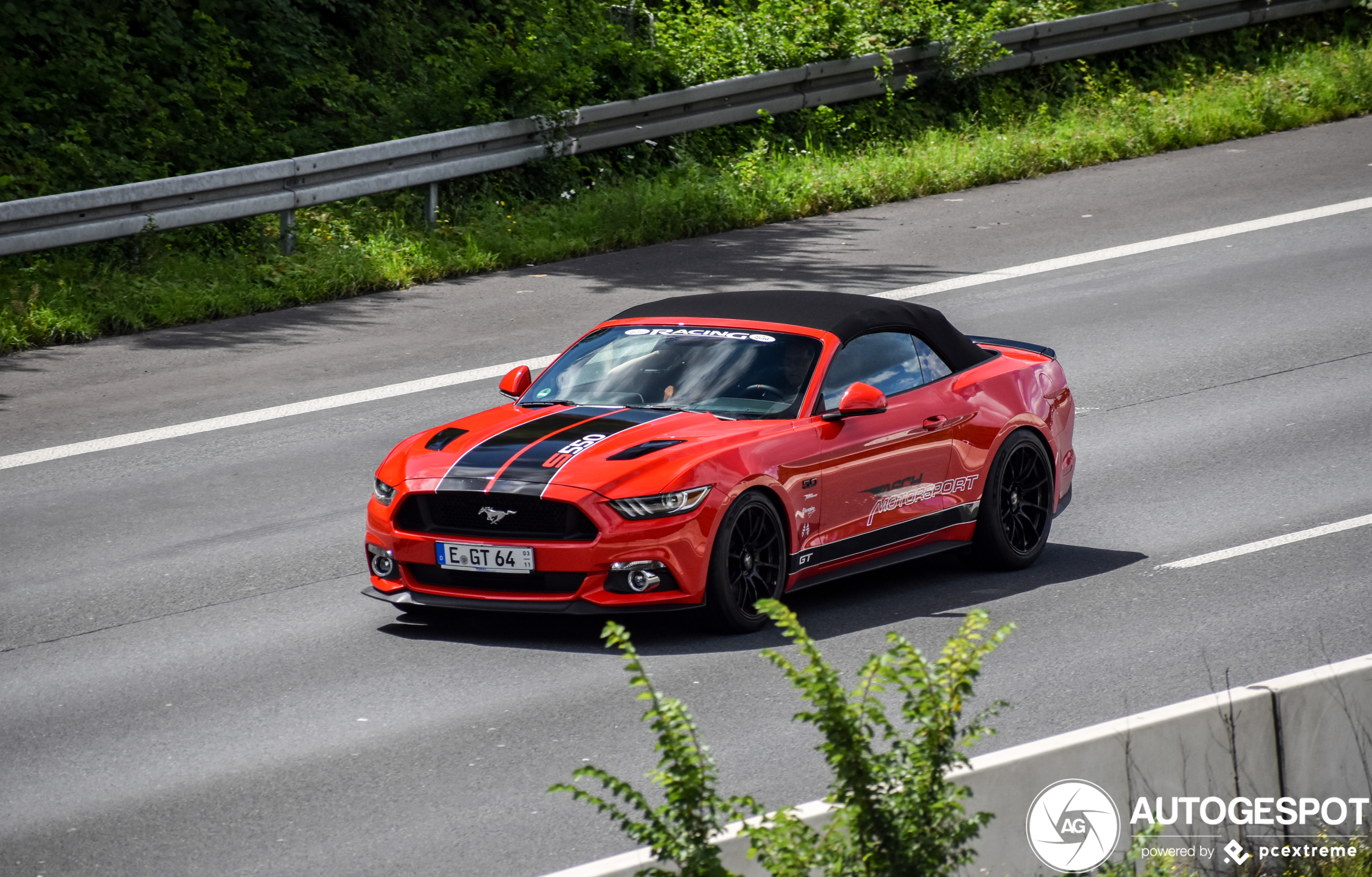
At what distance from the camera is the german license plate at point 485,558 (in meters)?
8.41

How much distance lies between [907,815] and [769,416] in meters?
4.56

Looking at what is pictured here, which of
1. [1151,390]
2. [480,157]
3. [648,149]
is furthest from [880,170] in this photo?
[1151,390]

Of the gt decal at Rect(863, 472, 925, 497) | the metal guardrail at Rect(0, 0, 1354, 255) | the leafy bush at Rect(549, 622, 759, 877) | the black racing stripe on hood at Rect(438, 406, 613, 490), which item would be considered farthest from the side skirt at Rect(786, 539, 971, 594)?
the metal guardrail at Rect(0, 0, 1354, 255)

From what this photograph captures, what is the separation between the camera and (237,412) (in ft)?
42.8

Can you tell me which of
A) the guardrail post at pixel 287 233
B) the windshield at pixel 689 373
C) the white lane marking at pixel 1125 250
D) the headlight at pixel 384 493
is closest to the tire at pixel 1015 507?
the windshield at pixel 689 373

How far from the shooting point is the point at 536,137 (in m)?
18.6

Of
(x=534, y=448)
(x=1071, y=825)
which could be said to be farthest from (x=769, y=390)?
(x=1071, y=825)

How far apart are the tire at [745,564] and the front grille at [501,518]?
2.08 ft

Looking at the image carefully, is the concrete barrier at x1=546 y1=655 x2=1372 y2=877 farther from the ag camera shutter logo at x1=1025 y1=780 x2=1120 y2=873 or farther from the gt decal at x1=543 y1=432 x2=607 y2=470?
the gt decal at x1=543 y1=432 x2=607 y2=470

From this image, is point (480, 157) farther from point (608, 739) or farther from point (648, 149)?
point (608, 739)

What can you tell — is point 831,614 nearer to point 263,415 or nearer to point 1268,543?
point 1268,543

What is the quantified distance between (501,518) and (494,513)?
46 mm

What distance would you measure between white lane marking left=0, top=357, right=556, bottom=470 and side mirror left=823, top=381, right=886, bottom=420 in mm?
5268

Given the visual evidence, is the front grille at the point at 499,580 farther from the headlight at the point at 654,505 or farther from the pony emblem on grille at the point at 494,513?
the headlight at the point at 654,505
